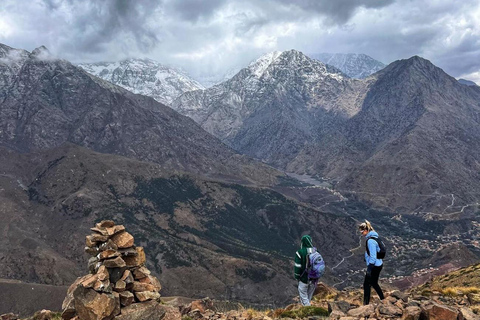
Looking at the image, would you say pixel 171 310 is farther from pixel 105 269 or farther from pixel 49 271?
pixel 49 271

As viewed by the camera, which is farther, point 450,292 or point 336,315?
point 450,292

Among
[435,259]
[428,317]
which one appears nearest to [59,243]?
[435,259]

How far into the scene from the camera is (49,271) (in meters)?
163

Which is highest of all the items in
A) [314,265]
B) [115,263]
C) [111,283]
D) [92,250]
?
[92,250]

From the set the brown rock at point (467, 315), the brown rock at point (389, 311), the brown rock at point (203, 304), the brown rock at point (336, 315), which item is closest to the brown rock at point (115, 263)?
the brown rock at point (203, 304)

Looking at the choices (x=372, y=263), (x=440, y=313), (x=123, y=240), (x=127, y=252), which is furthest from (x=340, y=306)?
(x=123, y=240)

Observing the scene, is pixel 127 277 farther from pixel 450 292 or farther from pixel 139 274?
pixel 450 292

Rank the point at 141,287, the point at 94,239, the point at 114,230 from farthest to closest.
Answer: the point at 114,230, the point at 94,239, the point at 141,287

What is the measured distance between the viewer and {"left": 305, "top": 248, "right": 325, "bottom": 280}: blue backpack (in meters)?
18.3

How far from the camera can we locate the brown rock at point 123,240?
1881cm

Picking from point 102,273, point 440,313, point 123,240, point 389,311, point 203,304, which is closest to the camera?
point 440,313

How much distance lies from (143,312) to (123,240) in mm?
4065

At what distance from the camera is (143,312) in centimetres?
1658

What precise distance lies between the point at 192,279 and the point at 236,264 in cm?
2422
